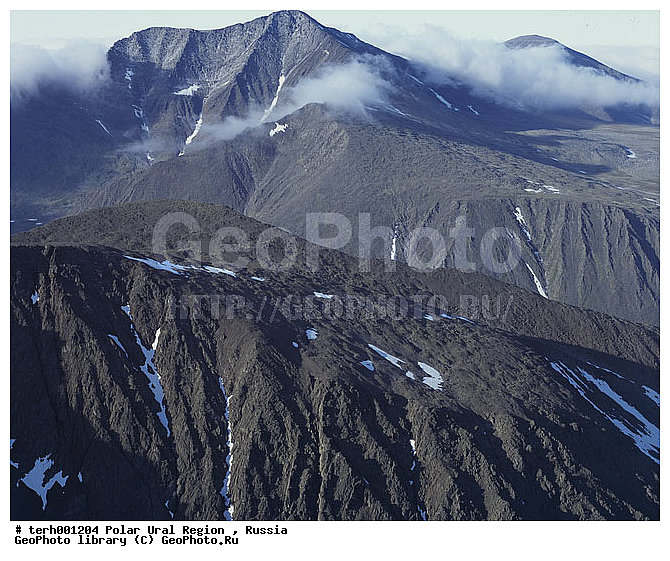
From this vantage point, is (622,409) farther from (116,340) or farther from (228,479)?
(116,340)

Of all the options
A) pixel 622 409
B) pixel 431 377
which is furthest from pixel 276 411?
pixel 622 409

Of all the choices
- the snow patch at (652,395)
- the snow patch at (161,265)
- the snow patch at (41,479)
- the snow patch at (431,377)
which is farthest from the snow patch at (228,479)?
the snow patch at (652,395)

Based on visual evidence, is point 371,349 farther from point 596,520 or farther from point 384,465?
point 596,520

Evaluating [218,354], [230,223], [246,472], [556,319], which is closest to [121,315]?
[218,354]

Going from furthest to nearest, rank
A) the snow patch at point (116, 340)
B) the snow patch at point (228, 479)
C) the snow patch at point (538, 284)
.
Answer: the snow patch at point (538, 284)
the snow patch at point (116, 340)
the snow patch at point (228, 479)

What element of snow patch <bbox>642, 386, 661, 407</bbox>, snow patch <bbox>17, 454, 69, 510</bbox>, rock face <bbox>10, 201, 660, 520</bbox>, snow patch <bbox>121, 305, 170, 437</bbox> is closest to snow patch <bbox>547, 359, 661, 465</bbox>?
rock face <bbox>10, 201, 660, 520</bbox>

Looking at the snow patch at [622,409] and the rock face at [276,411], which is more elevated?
the rock face at [276,411]

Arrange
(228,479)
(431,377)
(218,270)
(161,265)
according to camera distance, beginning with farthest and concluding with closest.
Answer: (218,270), (161,265), (431,377), (228,479)

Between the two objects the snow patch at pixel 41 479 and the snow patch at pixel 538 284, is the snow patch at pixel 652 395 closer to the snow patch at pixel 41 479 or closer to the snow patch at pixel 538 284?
the snow patch at pixel 41 479
